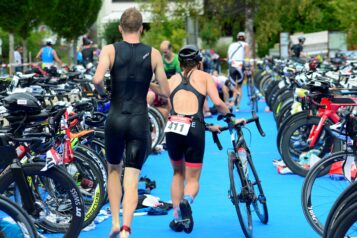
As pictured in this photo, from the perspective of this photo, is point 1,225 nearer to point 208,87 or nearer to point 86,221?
point 86,221

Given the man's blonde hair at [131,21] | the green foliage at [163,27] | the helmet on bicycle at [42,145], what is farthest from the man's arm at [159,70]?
the green foliage at [163,27]

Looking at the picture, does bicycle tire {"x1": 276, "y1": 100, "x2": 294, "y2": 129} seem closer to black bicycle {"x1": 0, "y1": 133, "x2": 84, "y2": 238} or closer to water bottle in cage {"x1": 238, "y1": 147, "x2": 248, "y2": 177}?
water bottle in cage {"x1": 238, "y1": 147, "x2": 248, "y2": 177}

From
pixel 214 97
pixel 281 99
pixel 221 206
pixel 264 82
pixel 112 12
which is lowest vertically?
pixel 264 82

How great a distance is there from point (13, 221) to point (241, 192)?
2.76 metres

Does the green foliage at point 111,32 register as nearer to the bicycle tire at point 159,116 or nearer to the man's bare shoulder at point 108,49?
the bicycle tire at point 159,116

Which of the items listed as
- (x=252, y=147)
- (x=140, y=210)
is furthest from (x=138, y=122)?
(x=252, y=147)

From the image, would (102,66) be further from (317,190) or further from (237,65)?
(237,65)

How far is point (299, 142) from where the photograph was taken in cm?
1184

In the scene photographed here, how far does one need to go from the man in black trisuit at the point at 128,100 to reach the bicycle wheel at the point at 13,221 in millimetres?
1489

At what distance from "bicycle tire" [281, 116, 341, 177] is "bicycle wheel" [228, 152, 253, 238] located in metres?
3.18

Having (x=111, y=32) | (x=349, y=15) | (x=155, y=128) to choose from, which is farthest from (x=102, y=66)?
(x=111, y=32)

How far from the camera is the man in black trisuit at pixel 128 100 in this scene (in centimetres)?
764

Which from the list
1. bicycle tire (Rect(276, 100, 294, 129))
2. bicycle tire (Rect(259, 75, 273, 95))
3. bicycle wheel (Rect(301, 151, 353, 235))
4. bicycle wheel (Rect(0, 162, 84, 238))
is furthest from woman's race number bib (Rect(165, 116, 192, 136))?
bicycle tire (Rect(259, 75, 273, 95))

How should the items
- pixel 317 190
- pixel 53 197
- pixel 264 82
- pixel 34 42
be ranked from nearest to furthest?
pixel 53 197, pixel 317 190, pixel 264 82, pixel 34 42
